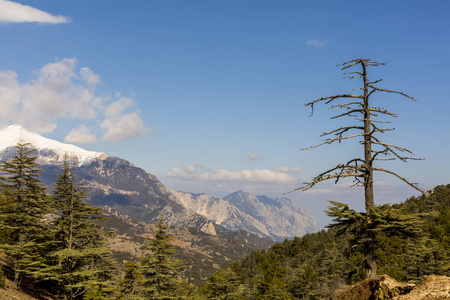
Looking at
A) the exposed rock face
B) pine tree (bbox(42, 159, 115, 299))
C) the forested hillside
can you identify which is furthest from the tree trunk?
pine tree (bbox(42, 159, 115, 299))

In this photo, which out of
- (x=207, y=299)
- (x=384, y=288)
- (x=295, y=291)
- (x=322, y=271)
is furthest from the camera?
(x=322, y=271)

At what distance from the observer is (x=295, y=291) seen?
7338 cm

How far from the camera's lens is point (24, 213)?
31734 millimetres

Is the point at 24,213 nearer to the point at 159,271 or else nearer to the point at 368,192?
the point at 159,271

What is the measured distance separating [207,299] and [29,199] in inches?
1322

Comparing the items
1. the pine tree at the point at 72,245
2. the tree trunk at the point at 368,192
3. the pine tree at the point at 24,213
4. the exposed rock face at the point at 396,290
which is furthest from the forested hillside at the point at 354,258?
the pine tree at the point at 24,213

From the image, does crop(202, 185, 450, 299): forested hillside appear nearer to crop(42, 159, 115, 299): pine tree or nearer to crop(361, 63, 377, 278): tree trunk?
crop(361, 63, 377, 278): tree trunk

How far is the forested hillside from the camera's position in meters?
10.9

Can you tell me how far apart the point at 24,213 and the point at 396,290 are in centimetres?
3540

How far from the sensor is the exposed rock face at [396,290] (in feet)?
25.8

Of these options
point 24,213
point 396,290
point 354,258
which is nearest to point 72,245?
point 24,213

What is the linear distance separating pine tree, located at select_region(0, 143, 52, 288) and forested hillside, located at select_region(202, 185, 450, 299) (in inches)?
1109

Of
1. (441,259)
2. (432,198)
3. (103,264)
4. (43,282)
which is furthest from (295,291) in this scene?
(432,198)

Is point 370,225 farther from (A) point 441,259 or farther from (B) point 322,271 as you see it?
(B) point 322,271
